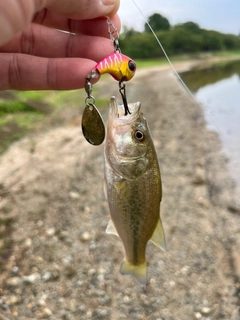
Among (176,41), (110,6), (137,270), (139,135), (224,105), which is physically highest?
(110,6)

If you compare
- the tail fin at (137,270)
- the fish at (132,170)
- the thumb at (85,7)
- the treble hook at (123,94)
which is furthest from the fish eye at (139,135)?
the tail fin at (137,270)

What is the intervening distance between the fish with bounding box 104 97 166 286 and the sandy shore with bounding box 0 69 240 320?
2.13 meters

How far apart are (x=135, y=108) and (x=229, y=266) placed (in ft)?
10.9

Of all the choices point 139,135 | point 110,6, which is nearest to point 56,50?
point 110,6

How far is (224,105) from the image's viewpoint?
15711 millimetres

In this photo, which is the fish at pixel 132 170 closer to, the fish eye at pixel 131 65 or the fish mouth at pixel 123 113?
the fish mouth at pixel 123 113

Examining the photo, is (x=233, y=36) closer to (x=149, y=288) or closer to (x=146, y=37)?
(x=146, y=37)

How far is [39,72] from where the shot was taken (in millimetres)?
2732

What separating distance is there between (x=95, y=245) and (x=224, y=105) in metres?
12.0

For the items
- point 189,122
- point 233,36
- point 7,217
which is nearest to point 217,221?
A: point 7,217

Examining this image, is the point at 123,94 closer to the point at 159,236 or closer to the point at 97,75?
the point at 97,75

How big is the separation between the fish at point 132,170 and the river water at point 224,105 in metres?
1.26

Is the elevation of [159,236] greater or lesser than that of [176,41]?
greater

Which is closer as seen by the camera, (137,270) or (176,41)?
(137,270)
